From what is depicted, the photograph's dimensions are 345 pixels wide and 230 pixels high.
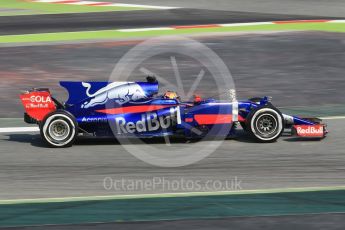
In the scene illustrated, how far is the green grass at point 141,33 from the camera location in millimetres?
21906

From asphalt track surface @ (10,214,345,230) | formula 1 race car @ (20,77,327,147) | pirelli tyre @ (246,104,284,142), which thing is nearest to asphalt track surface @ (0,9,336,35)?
formula 1 race car @ (20,77,327,147)

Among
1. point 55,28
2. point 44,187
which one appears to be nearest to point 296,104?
point 44,187

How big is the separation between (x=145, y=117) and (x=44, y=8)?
16187 mm

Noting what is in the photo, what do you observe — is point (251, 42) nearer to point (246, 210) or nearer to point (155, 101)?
point (155, 101)

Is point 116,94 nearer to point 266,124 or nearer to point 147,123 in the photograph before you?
point 147,123

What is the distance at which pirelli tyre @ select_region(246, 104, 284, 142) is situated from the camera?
11922mm

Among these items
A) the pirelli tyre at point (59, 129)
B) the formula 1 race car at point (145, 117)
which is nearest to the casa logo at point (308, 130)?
the formula 1 race car at point (145, 117)

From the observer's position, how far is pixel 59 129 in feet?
39.1

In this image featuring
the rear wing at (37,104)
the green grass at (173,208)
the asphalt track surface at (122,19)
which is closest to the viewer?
the green grass at (173,208)

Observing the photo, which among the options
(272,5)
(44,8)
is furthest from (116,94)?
(272,5)

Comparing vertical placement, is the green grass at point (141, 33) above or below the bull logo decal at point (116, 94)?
above

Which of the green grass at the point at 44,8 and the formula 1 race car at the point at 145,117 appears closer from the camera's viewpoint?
the formula 1 race car at the point at 145,117

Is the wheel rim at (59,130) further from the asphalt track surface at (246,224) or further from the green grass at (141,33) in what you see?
the green grass at (141,33)

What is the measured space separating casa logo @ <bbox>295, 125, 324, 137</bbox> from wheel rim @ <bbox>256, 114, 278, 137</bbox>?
1.37 feet
